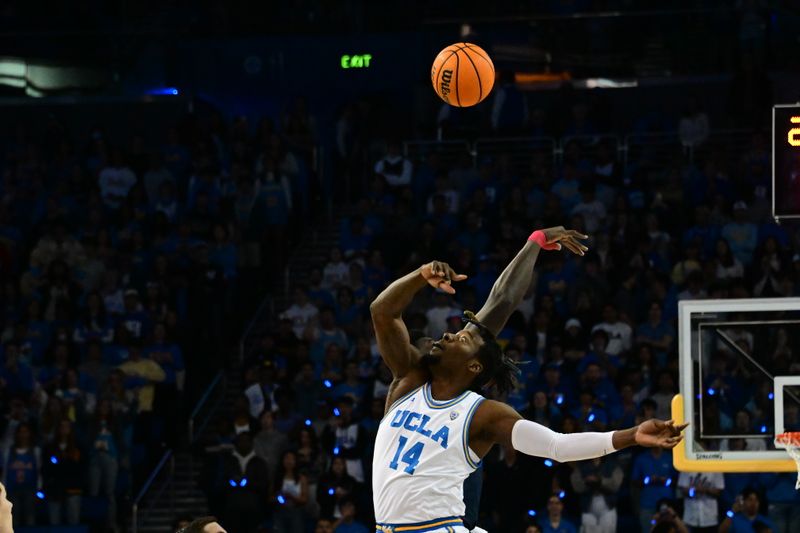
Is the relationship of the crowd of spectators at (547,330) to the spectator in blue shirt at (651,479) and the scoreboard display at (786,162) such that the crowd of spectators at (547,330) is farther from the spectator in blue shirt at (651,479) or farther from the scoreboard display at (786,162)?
the scoreboard display at (786,162)

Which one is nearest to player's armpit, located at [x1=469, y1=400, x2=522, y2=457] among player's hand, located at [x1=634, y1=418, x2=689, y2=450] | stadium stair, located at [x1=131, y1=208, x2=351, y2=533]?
player's hand, located at [x1=634, y1=418, x2=689, y2=450]

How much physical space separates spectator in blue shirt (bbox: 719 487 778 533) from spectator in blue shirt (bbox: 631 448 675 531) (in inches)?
25.2

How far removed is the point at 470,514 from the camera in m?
7.90

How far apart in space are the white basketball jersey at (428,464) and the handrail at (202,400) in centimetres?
989

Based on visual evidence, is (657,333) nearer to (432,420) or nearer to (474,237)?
(474,237)

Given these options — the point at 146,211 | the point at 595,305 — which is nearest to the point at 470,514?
the point at 595,305

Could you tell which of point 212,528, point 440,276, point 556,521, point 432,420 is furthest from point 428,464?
point 556,521

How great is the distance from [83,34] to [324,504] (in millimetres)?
10245

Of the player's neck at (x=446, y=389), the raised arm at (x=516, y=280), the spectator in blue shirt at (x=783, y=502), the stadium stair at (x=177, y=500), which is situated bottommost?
the stadium stair at (x=177, y=500)

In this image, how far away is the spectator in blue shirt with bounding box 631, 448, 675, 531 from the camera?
1445cm

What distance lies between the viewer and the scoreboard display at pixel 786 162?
36.7 ft

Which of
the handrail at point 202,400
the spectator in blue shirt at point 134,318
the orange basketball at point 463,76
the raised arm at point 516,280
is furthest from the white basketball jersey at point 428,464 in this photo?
the spectator in blue shirt at point 134,318

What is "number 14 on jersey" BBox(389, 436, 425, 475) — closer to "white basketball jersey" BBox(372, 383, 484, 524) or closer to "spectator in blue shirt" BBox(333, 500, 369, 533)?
"white basketball jersey" BBox(372, 383, 484, 524)

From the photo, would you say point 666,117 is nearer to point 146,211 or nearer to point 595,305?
point 595,305
